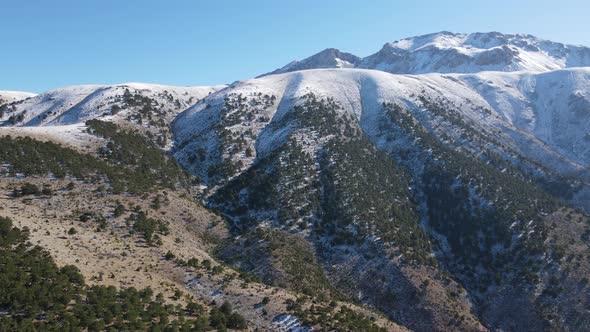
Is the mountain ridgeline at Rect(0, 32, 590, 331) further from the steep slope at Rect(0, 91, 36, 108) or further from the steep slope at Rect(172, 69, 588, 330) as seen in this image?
the steep slope at Rect(0, 91, 36, 108)

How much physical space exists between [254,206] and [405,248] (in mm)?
25362

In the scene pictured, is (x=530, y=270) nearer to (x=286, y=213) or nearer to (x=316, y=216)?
(x=316, y=216)

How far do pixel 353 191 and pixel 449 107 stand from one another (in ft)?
228

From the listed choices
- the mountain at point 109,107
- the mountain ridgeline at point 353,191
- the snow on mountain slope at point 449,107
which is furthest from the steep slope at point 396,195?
the mountain at point 109,107

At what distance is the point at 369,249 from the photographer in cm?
6397

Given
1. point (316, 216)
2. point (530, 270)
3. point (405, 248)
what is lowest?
point (530, 270)

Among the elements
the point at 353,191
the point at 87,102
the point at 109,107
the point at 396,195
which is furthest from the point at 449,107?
the point at 87,102

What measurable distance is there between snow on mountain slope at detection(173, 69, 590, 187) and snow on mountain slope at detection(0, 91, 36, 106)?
7948cm

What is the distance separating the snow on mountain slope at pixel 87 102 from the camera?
109 m

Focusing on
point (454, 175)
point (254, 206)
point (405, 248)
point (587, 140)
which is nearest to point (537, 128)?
point (587, 140)

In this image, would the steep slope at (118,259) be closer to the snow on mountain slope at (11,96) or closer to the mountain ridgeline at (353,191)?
the mountain ridgeline at (353,191)

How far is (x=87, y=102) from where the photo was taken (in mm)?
115812

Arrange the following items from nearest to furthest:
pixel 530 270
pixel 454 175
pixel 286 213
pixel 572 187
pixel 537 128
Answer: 1. pixel 530 270
2. pixel 286 213
3. pixel 454 175
4. pixel 572 187
5. pixel 537 128

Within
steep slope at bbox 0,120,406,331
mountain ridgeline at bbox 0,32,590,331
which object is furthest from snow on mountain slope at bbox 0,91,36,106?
steep slope at bbox 0,120,406,331
